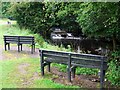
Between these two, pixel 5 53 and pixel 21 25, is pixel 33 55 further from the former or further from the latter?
pixel 21 25

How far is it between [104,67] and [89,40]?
17.7 metres

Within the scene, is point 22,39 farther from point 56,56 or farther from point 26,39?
point 56,56

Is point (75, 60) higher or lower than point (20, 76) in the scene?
higher

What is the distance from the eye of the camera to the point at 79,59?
25.7 ft

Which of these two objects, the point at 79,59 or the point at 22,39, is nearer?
the point at 79,59

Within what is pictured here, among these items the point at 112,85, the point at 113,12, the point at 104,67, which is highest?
the point at 113,12

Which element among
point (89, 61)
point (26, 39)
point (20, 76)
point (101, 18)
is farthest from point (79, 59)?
point (26, 39)

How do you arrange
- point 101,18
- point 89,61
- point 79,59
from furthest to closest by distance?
1. point 101,18
2. point 79,59
3. point 89,61

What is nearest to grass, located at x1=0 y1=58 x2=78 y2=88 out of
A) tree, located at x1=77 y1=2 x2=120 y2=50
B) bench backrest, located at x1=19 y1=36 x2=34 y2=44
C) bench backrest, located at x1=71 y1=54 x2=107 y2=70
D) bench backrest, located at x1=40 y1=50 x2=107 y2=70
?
bench backrest, located at x1=40 y1=50 x2=107 y2=70

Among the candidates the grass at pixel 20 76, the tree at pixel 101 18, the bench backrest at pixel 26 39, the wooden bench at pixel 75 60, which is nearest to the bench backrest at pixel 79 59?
the wooden bench at pixel 75 60

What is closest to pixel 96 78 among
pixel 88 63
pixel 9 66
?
pixel 88 63

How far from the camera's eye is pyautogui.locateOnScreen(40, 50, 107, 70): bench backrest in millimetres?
7441

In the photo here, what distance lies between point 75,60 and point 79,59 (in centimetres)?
15

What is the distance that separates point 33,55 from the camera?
12.4 meters
